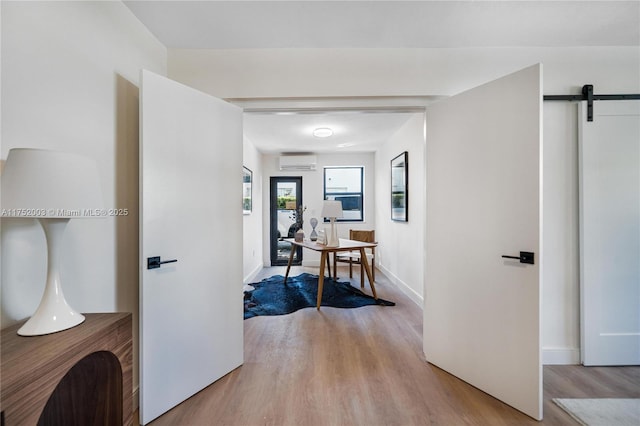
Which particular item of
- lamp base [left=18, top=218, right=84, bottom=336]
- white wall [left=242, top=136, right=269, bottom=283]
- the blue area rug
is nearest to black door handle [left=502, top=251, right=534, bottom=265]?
the blue area rug

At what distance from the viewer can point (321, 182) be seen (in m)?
5.73

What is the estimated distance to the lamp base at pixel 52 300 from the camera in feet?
3.21

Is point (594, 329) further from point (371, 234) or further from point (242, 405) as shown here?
point (371, 234)

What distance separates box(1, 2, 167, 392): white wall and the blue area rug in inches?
66.0

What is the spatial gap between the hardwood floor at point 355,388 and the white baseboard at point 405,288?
0.85 metres

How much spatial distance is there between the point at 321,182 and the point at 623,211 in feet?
14.6

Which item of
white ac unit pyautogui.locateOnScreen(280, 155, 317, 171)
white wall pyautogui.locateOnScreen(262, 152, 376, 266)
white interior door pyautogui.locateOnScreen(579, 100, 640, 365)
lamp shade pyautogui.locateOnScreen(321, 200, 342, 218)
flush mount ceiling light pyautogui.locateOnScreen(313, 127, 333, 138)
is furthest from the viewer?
white wall pyautogui.locateOnScreen(262, 152, 376, 266)

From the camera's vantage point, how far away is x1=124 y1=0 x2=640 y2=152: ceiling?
5.31 ft

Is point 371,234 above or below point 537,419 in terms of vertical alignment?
above

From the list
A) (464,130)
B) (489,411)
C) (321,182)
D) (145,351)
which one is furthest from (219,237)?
(321,182)

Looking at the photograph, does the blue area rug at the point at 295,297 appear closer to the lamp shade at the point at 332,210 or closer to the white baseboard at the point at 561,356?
the lamp shade at the point at 332,210

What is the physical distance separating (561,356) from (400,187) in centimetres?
261

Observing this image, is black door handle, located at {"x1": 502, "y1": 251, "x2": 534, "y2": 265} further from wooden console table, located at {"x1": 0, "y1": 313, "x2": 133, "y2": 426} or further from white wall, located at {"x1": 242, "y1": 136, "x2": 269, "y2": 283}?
white wall, located at {"x1": 242, "y1": 136, "x2": 269, "y2": 283}

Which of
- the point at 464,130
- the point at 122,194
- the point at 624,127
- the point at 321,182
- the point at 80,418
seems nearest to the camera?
the point at 80,418
